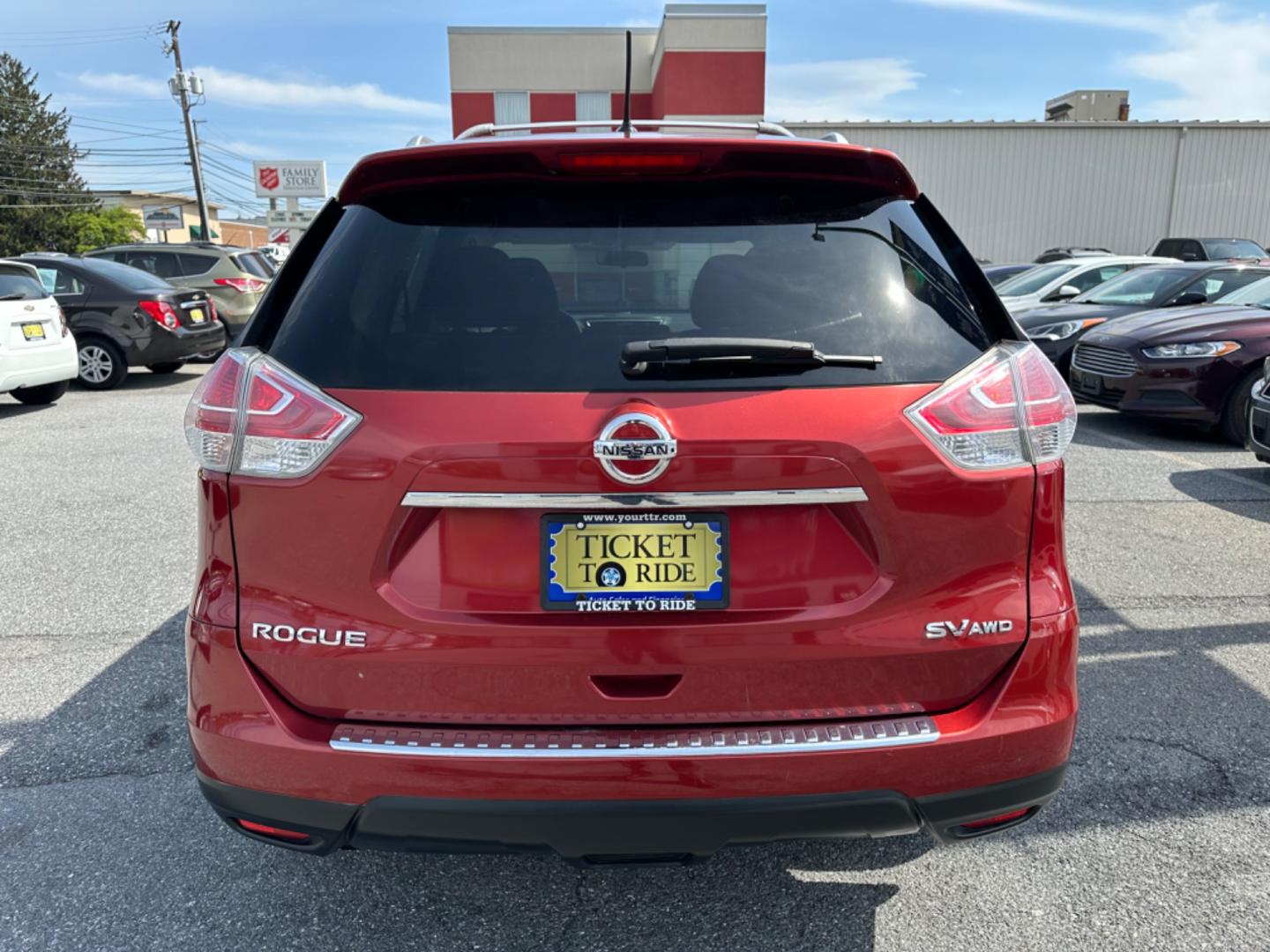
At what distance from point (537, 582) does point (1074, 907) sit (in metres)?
1.62

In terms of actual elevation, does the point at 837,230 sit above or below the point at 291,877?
above

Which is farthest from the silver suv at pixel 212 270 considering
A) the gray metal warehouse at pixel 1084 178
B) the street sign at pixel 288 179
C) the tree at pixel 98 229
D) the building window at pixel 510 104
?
the tree at pixel 98 229

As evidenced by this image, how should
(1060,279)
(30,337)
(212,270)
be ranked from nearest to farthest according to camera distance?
1. (30,337)
2. (1060,279)
3. (212,270)

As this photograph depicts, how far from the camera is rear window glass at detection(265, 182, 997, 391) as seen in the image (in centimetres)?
182

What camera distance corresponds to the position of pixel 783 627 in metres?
1.77

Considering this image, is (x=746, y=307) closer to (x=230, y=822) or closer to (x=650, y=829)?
(x=650, y=829)

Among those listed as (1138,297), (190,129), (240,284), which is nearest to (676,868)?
(1138,297)

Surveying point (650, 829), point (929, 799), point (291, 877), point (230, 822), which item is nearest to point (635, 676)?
point (650, 829)

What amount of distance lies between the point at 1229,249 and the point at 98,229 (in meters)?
57.2

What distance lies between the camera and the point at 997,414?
1.86m

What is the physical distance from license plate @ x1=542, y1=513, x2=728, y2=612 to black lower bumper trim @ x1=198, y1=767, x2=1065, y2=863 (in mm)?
379

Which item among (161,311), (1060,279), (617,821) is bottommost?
(617,821)

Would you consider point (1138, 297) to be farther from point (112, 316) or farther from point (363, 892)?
point (112, 316)

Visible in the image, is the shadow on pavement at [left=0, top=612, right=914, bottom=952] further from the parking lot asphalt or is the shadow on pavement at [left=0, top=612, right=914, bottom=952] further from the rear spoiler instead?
the rear spoiler
